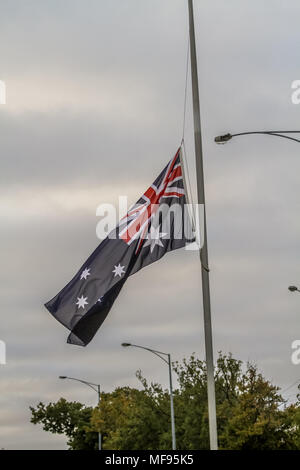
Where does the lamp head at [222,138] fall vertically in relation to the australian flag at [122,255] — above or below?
above

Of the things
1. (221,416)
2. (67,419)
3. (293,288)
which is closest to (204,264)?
(293,288)

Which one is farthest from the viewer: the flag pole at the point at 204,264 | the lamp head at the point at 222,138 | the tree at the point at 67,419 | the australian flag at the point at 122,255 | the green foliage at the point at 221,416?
the tree at the point at 67,419

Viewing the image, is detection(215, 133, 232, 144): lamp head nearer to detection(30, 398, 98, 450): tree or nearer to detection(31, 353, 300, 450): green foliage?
detection(31, 353, 300, 450): green foliage

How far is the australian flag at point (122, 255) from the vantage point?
19.5m

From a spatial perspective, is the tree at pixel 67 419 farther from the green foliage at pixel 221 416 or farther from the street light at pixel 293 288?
the street light at pixel 293 288

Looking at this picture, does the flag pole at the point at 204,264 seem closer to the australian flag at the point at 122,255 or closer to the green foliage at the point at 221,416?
the australian flag at the point at 122,255

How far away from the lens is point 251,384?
59312 millimetres

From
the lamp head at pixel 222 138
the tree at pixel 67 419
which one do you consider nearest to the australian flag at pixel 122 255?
the lamp head at pixel 222 138

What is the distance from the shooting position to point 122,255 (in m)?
19.8

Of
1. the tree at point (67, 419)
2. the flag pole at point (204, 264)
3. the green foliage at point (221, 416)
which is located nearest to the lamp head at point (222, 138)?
the flag pole at point (204, 264)

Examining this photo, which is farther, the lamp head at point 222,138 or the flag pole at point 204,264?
the lamp head at point 222,138

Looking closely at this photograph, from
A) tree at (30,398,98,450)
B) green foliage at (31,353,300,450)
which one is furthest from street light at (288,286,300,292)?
tree at (30,398,98,450)

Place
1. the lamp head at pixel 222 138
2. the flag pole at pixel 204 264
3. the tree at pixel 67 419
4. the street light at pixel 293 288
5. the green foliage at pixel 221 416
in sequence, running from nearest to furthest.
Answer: the flag pole at pixel 204 264 < the lamp head at pixel 222 138 < the street light at pixel 293 288 < the green foliage at pixel 221 416 < the tree at pixel 67 419
